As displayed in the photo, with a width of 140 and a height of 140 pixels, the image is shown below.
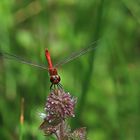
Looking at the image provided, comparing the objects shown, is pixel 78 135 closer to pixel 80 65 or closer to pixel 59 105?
pixel 59 105

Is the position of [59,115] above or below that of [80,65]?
below

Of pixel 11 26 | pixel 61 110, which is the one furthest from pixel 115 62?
pixel 61 110

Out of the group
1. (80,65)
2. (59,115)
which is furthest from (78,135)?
(80,65)

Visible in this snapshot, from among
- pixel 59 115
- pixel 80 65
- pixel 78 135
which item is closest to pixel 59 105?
pixel 59 115

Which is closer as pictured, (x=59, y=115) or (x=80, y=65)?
(x=59, y=115)

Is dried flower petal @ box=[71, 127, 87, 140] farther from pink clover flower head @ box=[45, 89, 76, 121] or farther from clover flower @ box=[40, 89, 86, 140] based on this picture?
pink clover flower head @ box=[45, 89, 76, 121]

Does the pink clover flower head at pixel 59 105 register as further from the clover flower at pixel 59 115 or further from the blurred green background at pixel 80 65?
the blurred green background at pixel 80 65

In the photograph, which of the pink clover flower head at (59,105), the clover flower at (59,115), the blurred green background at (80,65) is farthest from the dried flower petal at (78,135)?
the blurred green background at (80,65)

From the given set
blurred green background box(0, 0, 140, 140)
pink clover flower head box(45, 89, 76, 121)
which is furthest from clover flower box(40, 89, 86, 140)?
blurred green background box(0, 0, 140, 140)
